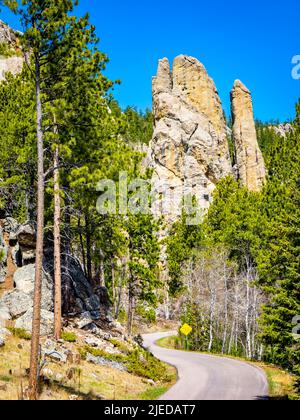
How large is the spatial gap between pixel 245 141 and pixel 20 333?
69.0 metres

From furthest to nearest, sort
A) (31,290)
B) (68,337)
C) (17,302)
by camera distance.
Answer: (31,290) → (17,302) → (68,337)

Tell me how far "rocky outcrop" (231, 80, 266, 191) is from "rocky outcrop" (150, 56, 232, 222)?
646 cm

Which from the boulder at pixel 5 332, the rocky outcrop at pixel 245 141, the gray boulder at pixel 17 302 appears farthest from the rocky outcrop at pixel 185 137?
the boulder at pixel 5 332

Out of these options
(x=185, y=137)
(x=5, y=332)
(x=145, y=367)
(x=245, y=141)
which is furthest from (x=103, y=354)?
(x=245, y=141)

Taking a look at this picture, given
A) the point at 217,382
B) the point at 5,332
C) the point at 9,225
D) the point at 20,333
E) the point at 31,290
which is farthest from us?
the point at 9,225

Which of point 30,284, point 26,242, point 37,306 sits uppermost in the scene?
point 26,242

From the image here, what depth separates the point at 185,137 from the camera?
69500mm

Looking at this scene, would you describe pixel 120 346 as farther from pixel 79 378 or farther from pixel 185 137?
pixel 185 137

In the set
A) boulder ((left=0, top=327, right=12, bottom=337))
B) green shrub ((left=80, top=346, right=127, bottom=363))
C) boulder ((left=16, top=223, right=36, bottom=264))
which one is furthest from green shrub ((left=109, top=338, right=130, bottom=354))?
boulder ((left=16, top=223, right=36, bottom=264))

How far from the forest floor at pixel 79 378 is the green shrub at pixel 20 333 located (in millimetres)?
44

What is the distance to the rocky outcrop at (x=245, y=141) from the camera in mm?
77463

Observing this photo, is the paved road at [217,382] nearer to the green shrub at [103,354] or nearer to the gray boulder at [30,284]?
the green shrub at [103,354]

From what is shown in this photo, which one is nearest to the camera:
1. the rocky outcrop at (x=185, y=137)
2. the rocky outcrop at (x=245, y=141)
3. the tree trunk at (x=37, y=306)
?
the tree trunk at (x=37, y=306)

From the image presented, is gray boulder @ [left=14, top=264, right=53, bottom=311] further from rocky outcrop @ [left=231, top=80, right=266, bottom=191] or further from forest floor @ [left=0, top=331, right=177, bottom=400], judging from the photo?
rocky outcrop @ [left=231, top=80, right=266, bottom=191]
